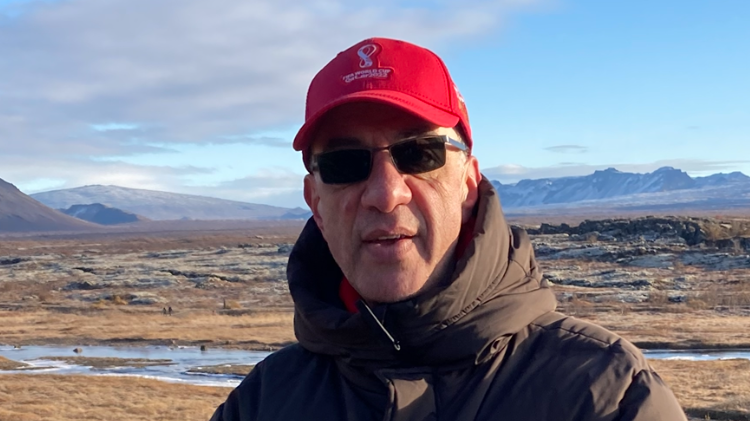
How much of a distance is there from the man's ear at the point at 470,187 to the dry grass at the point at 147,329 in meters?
23.9

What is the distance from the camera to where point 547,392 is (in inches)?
76.8

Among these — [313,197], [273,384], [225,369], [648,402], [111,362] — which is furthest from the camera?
[111,362]

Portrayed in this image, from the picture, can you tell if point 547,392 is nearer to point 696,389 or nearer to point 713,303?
point 696,389

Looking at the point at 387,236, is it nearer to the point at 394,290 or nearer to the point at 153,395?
the point at 394,290

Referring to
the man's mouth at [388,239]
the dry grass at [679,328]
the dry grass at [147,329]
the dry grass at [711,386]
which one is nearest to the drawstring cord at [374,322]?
the man's mouth at [388,239]

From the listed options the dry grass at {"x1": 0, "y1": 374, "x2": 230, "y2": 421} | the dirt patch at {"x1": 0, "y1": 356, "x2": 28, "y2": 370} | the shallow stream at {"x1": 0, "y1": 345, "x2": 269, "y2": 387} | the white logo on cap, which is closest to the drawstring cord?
the white logo on cap

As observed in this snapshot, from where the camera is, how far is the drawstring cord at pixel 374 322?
2.11 metres

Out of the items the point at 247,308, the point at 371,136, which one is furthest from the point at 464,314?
the point at 247,308

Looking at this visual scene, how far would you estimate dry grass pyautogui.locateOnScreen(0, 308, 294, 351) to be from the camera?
28062 mm

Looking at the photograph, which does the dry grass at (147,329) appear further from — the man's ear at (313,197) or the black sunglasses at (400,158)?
the black sunglasses at (400,158)

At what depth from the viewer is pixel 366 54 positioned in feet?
7.32

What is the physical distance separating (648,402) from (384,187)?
867mm

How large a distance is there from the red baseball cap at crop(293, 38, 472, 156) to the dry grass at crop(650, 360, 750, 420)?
13668 mm

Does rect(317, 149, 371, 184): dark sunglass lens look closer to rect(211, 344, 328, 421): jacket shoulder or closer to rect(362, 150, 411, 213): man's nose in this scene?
rect(362, 150, 411, 213): man's nose
